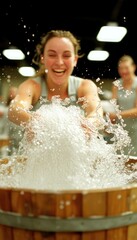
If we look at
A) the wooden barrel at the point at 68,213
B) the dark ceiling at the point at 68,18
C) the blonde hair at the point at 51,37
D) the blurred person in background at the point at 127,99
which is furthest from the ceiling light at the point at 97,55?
the wooden barrel at the point at 68,213

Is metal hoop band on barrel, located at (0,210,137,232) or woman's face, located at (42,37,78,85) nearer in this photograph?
metal hoop band on barrel, located at (0,210,137,232)

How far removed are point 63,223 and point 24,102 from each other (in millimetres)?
1272

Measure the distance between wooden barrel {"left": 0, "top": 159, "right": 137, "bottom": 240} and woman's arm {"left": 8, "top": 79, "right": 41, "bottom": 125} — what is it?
2.93 ft

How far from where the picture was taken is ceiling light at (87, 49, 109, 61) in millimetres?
10406

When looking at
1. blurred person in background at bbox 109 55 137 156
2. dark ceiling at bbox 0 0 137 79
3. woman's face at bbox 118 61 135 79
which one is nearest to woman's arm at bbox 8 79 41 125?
blurred person in background at bbox 109 55 137 156

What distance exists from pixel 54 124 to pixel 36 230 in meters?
0.69

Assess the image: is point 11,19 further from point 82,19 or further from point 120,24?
point 120,24

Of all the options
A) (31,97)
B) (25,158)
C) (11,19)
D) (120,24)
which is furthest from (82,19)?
(25,158)

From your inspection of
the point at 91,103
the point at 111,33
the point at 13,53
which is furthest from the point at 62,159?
the point at 13,53

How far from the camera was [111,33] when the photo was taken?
8.72 m

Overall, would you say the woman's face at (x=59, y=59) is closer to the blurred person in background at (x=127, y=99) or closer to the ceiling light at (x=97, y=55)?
the blurred person in background at (x=127, y=99)

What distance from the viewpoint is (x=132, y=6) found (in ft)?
23.9

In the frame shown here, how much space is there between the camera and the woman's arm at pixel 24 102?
2174mm

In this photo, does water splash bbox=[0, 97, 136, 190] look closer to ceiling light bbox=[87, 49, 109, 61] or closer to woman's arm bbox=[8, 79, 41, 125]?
woman's arm bbox=[8, 79, 41, 125]
